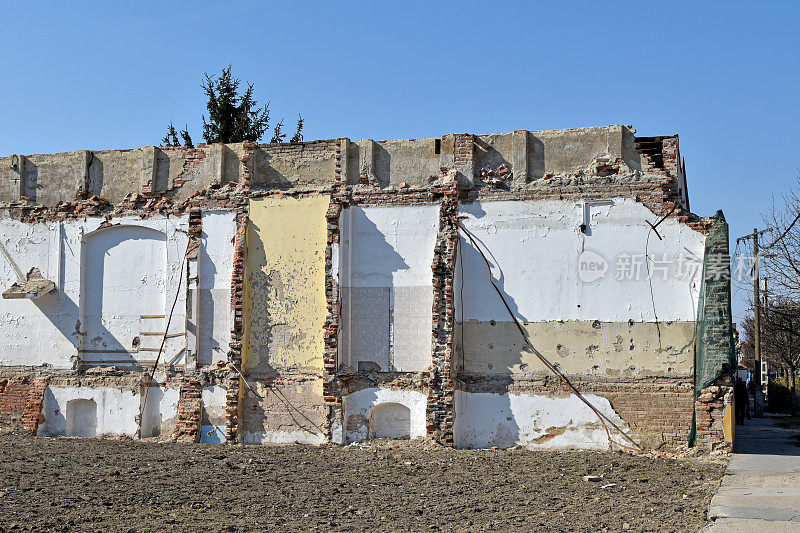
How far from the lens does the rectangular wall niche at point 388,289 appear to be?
47.0 feet

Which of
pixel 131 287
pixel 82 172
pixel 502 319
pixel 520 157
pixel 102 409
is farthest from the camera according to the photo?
pixel 82 172

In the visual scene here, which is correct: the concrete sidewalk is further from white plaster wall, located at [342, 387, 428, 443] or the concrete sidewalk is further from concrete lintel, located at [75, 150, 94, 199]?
concrete lintel, located at [75, 150, 94, 199]

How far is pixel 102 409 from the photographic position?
15594 millimetres

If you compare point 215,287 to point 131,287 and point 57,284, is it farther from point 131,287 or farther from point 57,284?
point 57,284

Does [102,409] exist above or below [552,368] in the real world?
below

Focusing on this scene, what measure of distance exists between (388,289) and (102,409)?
6140 mm

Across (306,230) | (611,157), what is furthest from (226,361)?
(611,157)

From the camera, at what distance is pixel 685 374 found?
43.5 ft

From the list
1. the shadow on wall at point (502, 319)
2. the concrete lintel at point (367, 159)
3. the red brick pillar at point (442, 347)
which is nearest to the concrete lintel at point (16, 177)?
the concrete lintel at point (367, 159)

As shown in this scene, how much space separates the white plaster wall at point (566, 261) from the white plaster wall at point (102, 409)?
6.58 m

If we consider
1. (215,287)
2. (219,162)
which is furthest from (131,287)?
(219,162)

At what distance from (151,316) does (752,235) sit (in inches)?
630

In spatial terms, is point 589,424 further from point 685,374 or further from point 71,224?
point 71,224

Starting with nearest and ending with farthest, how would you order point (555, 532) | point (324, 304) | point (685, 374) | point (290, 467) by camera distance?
point (555, 532) → point (290, 467) → point (685, 374) → point (324, 304)
